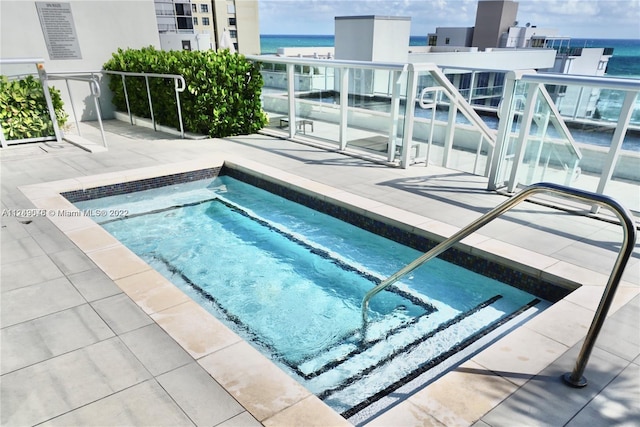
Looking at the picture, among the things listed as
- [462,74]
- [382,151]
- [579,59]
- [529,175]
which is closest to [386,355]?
[529,175]

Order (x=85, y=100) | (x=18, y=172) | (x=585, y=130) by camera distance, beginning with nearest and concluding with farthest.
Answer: (x=585, y=130), (x=18, y=172), (x=85, y=100)

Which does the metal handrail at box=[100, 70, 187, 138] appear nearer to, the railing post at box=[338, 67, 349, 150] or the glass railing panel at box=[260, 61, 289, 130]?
the glass railing panel at box=[260, 61, 289, 130]

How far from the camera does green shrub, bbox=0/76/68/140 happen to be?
742 cm

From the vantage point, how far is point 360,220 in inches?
204

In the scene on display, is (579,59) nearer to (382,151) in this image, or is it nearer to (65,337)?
(382,151)

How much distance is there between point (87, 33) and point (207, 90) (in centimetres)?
407

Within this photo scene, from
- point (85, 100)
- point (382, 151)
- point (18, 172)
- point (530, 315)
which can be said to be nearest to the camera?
point (530, 315)

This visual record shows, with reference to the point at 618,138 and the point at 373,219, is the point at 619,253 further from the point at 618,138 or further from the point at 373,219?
the point at 618,138

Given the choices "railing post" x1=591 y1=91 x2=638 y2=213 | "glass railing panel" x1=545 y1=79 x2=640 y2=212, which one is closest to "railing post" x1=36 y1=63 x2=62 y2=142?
"glass railing panel" x1=545 y1=79 x2=640 y2=212

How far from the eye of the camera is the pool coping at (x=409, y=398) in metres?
2.24

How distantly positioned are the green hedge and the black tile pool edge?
6.82 ft

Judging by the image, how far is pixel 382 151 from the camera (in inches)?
285

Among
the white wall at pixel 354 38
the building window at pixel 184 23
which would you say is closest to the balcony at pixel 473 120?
the white wall at pixel 354 38

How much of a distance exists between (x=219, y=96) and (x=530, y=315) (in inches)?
277
